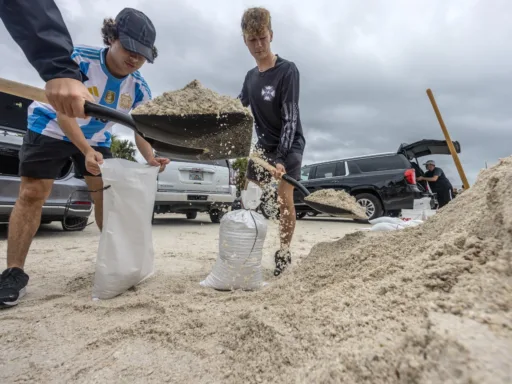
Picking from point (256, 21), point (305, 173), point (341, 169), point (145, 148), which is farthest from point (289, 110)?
point (305, 173)

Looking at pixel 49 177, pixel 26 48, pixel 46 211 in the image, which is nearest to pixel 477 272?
pixel 26 48

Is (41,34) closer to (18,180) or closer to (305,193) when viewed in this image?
(305,193)

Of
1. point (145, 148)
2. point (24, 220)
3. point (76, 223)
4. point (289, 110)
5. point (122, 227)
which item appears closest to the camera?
point (122, 227)

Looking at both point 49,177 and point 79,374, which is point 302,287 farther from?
point 49,177

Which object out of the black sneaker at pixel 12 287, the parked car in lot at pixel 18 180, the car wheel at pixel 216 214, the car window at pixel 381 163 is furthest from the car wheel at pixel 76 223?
the car window at pixel 381 163

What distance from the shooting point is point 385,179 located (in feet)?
22.2

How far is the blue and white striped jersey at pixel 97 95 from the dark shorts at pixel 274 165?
3.26ft

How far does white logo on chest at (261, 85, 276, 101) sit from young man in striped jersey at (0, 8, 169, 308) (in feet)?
2.76

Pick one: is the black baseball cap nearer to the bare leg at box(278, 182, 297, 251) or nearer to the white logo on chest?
the white logo on chest

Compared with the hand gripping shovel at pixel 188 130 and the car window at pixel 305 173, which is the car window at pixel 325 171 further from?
the hand gripping shovel at pixel 188 130

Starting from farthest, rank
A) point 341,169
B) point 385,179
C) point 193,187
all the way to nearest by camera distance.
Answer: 1. point 341,169
2. point 385,179
3. point 193,187

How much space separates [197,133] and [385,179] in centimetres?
591

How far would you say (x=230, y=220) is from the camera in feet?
6.79

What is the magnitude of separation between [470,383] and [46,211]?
469 centimetres
